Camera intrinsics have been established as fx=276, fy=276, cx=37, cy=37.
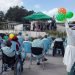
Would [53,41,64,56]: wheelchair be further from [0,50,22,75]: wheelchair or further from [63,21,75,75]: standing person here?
[63,21,75,75]: standing person

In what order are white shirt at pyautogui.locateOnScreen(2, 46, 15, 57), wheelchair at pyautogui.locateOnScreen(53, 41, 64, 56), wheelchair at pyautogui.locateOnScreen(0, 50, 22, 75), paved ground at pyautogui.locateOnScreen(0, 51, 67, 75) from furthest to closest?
wheelchair at pyautogui.locateOnScreen(53, 41, 64, 56) < paved ground at pyautogui.locateOnScreen(0, 51, 67, 75) < wheelchair at pyautogui.locateOnScreen(0, 50, 22, 75) < white shirt at pyautogui.locateOnScreen(2, 46, 15, 57)

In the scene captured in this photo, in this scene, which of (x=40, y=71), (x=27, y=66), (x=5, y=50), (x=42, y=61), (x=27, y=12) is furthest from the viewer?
(x=27, y=12)

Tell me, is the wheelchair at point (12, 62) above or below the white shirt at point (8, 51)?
below

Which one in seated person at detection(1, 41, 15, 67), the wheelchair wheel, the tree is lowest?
the wheelchair wheel

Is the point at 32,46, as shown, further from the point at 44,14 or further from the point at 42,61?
the point at 44,14

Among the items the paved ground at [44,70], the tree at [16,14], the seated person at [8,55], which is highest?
the tree at [16,14]

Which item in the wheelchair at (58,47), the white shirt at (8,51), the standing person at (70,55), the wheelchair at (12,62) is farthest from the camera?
the wheelchair at (58,47)

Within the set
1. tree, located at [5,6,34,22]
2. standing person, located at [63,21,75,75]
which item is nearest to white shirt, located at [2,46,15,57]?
standing person, located at [63,21,75,75]

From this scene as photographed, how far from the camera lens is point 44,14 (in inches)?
880

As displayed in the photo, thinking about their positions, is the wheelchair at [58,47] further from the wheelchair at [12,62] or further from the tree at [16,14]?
the tree at [16,14]

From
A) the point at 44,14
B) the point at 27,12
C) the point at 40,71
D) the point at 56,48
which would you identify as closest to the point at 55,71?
the point at 40,71

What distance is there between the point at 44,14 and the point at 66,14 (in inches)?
586

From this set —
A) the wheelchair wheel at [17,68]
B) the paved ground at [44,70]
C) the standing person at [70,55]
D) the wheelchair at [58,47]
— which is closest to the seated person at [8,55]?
the wheelchair wheel at [17,68]

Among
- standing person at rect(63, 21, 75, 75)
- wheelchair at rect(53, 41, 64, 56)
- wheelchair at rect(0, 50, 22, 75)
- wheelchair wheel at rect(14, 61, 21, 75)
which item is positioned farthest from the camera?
wheelchair at rect(53, 41, 64, 56)
